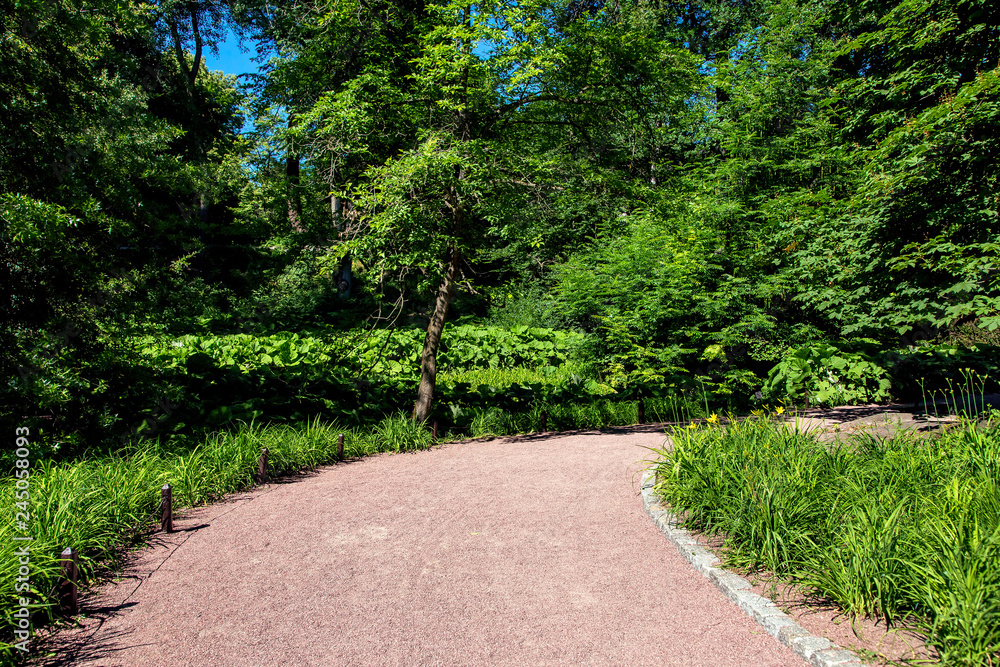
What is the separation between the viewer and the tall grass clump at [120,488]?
3.56 m

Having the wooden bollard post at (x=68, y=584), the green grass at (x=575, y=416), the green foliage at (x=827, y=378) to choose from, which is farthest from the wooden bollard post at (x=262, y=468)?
the green foliage at (x=827, y=378)

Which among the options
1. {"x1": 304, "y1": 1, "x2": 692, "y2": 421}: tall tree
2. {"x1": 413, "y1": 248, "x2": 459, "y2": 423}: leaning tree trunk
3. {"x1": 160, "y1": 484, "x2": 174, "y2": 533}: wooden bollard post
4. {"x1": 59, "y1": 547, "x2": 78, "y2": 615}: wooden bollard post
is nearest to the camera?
{"x1": 59, "y1": 547, "x2": 78, "y2": 615}: wooden bollard post

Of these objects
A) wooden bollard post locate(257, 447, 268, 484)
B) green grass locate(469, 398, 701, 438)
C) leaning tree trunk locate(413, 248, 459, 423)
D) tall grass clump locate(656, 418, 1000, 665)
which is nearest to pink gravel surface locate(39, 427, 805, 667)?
wooden bollard post locate(257, 447, 268, 484)

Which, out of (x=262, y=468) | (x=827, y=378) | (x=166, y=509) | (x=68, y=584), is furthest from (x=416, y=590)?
(x=827, y=378)

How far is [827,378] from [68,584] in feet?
39.3

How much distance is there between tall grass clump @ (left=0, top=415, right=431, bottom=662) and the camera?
11.7ft

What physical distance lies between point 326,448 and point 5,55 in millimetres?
5403

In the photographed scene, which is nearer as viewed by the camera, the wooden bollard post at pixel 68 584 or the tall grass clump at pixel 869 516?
the tall grass clump at pixel 869 516

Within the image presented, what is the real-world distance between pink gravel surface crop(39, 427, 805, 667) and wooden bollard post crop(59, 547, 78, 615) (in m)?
0.15

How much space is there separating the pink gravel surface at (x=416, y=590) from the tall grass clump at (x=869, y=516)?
0.48 meters

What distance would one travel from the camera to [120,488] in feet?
16.7

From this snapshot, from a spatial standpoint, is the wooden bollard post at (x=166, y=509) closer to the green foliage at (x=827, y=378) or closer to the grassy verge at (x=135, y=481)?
the grassy verge at (x=135, y=481)

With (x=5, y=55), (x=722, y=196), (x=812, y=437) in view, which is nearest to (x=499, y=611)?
(x=812, y=437)

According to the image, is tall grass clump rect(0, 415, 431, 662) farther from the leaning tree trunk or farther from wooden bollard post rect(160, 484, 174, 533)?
the leaning tree trunk
